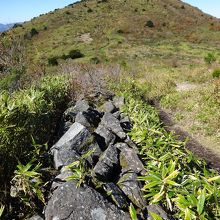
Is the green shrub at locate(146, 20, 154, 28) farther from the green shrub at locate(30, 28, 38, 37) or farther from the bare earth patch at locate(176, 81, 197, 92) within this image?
the bare earth patch at locate(176, 81, 197, 92)

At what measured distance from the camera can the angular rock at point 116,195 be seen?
4562mm

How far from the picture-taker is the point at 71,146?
5.96 meters

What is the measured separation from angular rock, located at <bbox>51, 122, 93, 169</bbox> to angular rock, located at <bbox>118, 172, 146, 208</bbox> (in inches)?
32.6

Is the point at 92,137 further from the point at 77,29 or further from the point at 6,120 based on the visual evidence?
the point at 77,29

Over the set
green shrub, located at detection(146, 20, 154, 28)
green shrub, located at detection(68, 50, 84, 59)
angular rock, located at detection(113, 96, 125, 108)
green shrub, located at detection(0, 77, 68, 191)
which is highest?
green shrub, located at detection(146, 20, 154, 28)

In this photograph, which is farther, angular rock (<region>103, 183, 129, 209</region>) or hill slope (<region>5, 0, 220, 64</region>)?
hill slope (<region>5, 0, 220, 64</region>)

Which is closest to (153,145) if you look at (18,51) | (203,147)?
(203,147)

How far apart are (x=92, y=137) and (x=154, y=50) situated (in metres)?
31.9

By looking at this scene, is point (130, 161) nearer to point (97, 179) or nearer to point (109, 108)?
point (97, 179)

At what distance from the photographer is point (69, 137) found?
20.6ft

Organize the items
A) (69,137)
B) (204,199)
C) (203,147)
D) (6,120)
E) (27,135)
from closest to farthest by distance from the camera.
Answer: (204,199) < (6,120) < (27,135) < (69,137) < (203,147)

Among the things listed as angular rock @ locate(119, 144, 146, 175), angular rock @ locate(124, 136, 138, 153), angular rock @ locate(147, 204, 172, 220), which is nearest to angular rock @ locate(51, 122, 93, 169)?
angular rock @ locate(119, 144, 146, 175)

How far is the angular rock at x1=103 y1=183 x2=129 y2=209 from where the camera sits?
4.56 meters

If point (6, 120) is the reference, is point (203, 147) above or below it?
below
